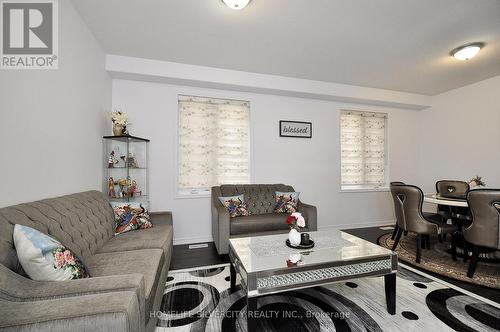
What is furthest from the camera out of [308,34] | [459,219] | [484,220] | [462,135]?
[462,135]

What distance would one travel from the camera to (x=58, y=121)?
77.7 inches

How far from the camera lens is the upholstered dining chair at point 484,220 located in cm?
219

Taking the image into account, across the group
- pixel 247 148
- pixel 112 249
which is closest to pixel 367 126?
pixel 247 148

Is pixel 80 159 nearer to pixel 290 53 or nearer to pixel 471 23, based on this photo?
pixel 290 53

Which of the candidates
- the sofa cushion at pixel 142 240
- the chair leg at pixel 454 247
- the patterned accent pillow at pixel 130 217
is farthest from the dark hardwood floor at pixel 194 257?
the chair leg at pixel 454 247

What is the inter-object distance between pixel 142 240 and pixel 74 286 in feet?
3.60

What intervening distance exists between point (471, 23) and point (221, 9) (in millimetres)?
2753

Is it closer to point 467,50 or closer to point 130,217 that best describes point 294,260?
point 130,217

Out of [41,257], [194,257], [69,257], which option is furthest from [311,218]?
[41,257]

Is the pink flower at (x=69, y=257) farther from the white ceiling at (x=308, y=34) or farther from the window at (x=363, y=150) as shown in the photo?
the window at (x=363, y=150)

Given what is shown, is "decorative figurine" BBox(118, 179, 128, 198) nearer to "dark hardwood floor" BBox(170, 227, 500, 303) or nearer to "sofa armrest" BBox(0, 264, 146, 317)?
"dark hardwood floor" BBox(170, 227, 500, 303)

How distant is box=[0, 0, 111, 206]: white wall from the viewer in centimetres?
150

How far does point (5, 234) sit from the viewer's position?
44.2 inches

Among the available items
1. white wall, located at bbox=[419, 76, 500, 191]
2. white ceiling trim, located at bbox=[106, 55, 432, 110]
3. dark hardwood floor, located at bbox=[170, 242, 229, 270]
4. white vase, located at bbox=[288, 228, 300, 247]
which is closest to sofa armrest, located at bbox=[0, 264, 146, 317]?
white vase, located at bbox=[288, 228, 300, 247]
